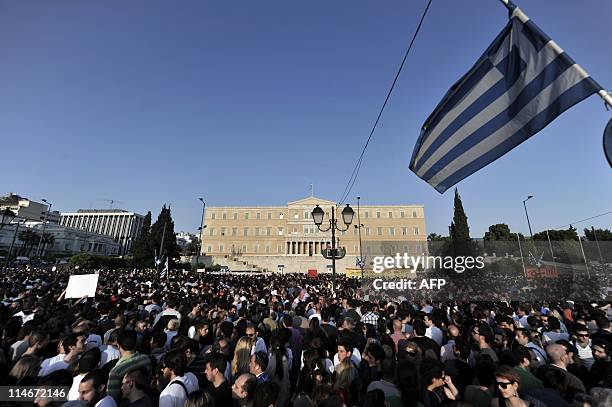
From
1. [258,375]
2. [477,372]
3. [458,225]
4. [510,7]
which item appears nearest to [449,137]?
[510,7]

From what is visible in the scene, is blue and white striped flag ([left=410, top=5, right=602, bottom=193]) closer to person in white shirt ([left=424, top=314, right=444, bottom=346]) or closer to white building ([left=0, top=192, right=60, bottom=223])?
person in white shirt ([left=424, top=314, right=444, bottom=346])

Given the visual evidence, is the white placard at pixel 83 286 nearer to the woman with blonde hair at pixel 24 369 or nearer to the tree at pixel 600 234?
the woman with blonde hair at pixel 24 369

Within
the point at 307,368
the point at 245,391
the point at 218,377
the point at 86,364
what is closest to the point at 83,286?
the point at 86,364

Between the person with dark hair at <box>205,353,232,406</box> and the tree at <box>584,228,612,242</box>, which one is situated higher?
the tree at <box>584,228,612,242</box>

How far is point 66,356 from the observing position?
A: 3787 millimetres

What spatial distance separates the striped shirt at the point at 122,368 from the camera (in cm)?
325

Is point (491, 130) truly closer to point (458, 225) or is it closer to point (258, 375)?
point (258, 375)

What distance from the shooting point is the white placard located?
26.9ft

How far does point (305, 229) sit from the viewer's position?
7081cm

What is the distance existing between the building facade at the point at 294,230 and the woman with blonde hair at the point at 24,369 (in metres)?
65.3

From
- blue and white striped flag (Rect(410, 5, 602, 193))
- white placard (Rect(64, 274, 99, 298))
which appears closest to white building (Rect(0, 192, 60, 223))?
white placard (Rect(64, 274, 99, 298))

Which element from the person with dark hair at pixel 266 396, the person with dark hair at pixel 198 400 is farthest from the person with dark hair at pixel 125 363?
the person with dark hair at pixel 266 396

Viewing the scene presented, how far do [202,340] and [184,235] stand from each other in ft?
560

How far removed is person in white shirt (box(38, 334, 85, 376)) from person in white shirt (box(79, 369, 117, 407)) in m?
1.31
